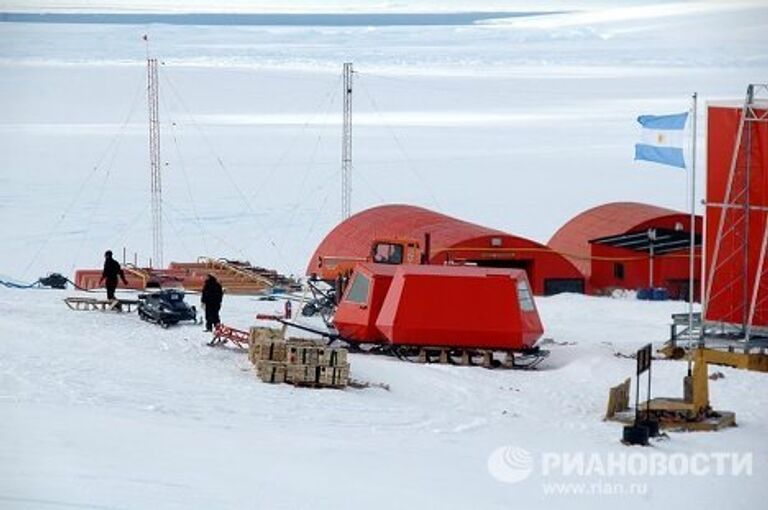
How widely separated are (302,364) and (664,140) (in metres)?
3.84

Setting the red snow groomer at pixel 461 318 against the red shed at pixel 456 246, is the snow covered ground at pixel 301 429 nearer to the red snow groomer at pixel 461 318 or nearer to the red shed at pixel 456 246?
the red snow groomer at pixel 461 318

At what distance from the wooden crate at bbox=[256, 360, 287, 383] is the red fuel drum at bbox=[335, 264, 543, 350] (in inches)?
73.6

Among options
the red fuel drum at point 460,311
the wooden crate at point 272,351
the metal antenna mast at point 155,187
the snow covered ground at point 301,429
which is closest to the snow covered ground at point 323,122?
the metal antenna mast at point 155,187

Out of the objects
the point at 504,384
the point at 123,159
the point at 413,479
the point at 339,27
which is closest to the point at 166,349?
the point at 504,384

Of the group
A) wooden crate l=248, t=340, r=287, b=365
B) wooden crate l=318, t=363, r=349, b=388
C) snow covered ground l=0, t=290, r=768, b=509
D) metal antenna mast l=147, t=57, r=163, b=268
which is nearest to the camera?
snow covered ground l=0, t=290, r=768, b=509

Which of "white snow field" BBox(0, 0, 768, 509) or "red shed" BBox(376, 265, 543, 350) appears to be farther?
"red shed" BBox(376, 265, 543, 350)

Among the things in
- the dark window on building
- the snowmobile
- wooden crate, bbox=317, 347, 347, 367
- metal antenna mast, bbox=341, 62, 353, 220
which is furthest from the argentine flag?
metal antenna mast, bbox=341, 62, 353, 220

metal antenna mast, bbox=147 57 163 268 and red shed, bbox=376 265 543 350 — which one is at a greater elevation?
metal antenna mast, bbox=147 57 163 268

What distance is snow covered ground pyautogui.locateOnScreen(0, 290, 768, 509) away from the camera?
29.2 feet

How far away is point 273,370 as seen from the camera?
12328 mm

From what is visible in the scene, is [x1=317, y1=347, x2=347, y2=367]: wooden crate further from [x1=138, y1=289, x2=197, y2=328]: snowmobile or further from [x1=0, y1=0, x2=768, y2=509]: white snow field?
[x1=138, y1=289, x2=197, y2=328]: snowmobile

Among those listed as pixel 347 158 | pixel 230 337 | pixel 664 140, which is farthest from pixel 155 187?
pixel 664 140

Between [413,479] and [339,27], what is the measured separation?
50.5 metres

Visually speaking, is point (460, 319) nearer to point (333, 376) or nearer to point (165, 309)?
point (333, 376)
